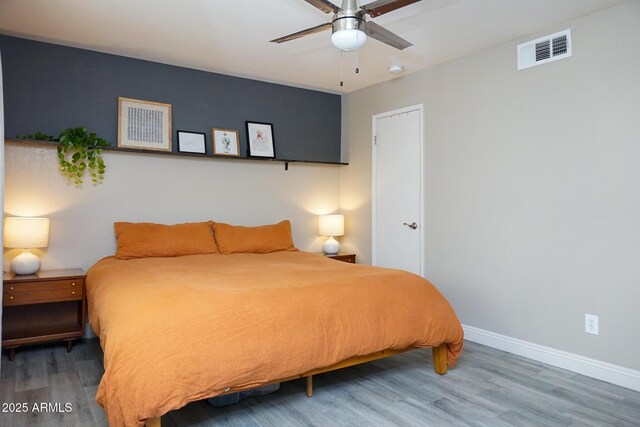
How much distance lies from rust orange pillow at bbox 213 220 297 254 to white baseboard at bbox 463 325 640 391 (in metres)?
1.88

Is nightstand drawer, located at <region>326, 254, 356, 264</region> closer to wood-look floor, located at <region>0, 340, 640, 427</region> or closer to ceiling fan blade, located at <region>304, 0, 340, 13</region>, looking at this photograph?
wood-look floor, located at <region>0, 340, 640, 427</region>

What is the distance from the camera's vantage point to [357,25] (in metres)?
2.32

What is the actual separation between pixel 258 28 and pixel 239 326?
7.38 feet

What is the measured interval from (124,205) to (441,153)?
2.90 m

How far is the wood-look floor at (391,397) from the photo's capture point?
230 cm

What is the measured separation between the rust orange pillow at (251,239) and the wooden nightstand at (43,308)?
118 centimetres

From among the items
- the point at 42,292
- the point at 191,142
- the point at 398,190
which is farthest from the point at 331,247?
the point at 42,292

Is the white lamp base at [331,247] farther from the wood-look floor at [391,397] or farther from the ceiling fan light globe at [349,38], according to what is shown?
the ceiling fan light globe at [349,38]

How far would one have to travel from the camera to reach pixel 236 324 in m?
2.10

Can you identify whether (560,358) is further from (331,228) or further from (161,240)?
(161,240)

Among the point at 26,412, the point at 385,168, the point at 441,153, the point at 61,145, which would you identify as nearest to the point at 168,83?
the point at 61,145

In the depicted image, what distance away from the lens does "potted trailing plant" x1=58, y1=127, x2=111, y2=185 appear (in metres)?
3.55

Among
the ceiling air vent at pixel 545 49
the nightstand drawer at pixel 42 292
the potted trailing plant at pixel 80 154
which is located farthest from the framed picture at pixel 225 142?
the ceiling air vent at pixel 545 49

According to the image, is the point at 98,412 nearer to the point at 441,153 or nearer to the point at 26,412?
the point at 26,412
